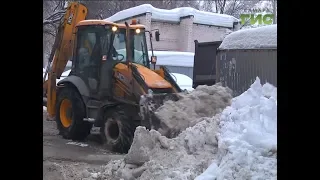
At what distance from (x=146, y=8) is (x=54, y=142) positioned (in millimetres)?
14351

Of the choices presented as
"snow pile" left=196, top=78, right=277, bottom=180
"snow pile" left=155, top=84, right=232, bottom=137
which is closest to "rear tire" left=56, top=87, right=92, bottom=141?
"snow pile" left=155, top=84, right=232, bottom=137

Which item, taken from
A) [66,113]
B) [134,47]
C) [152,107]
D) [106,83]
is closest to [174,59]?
[66,113]

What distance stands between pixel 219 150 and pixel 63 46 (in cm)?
624

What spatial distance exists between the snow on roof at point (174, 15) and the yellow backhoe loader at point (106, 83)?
12.9 meters

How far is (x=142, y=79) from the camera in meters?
8.73

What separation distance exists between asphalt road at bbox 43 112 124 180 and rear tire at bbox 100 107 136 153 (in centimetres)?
18

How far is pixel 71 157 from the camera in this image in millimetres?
8172

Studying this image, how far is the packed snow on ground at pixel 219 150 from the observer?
4.97 meters

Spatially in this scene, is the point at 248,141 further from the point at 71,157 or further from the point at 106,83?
the point at 106,83

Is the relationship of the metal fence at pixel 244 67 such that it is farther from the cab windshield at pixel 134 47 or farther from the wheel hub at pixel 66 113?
the wheel hub at pixel 66 113
